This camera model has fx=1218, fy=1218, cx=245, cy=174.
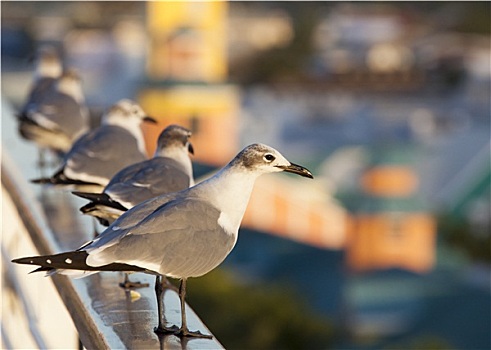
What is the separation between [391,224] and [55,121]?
37.1 ft

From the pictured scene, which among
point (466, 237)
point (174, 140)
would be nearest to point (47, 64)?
point (174, 140)

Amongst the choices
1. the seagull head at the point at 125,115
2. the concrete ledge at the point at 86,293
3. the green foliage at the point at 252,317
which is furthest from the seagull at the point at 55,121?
the green foliage at the point at 252,317

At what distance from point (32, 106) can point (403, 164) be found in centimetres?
1060

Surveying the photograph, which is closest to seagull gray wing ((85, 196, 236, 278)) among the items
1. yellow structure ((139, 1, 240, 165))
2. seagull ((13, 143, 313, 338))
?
seagull ((13, 143, 313, 338))

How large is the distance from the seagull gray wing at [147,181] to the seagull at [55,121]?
1.02m

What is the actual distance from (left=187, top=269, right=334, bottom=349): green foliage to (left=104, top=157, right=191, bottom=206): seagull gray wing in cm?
679

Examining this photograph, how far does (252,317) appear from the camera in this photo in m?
9.56

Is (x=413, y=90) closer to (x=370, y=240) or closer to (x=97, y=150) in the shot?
(x=370, y=240)

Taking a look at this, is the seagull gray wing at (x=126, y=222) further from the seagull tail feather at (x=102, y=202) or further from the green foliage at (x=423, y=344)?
the green foliage at (x=423, y=344)

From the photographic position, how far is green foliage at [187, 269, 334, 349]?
30.3 ft

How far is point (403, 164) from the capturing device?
13.8m

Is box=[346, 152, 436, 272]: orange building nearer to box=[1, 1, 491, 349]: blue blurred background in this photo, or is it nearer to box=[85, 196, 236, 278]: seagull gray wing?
box=[1, 1, 491, 349]: blue blurred background

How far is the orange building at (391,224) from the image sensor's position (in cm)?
1375

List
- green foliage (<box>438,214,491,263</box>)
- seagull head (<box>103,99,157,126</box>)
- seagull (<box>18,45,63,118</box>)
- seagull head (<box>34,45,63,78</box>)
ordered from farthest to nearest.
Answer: green foliage (<box>438,214,491,263</box>), seagull head (<box>34,45,63,78</box>), seagull (<box>18,45,63,118</box>), seagull head (<box>103,99,157,126</box>)
